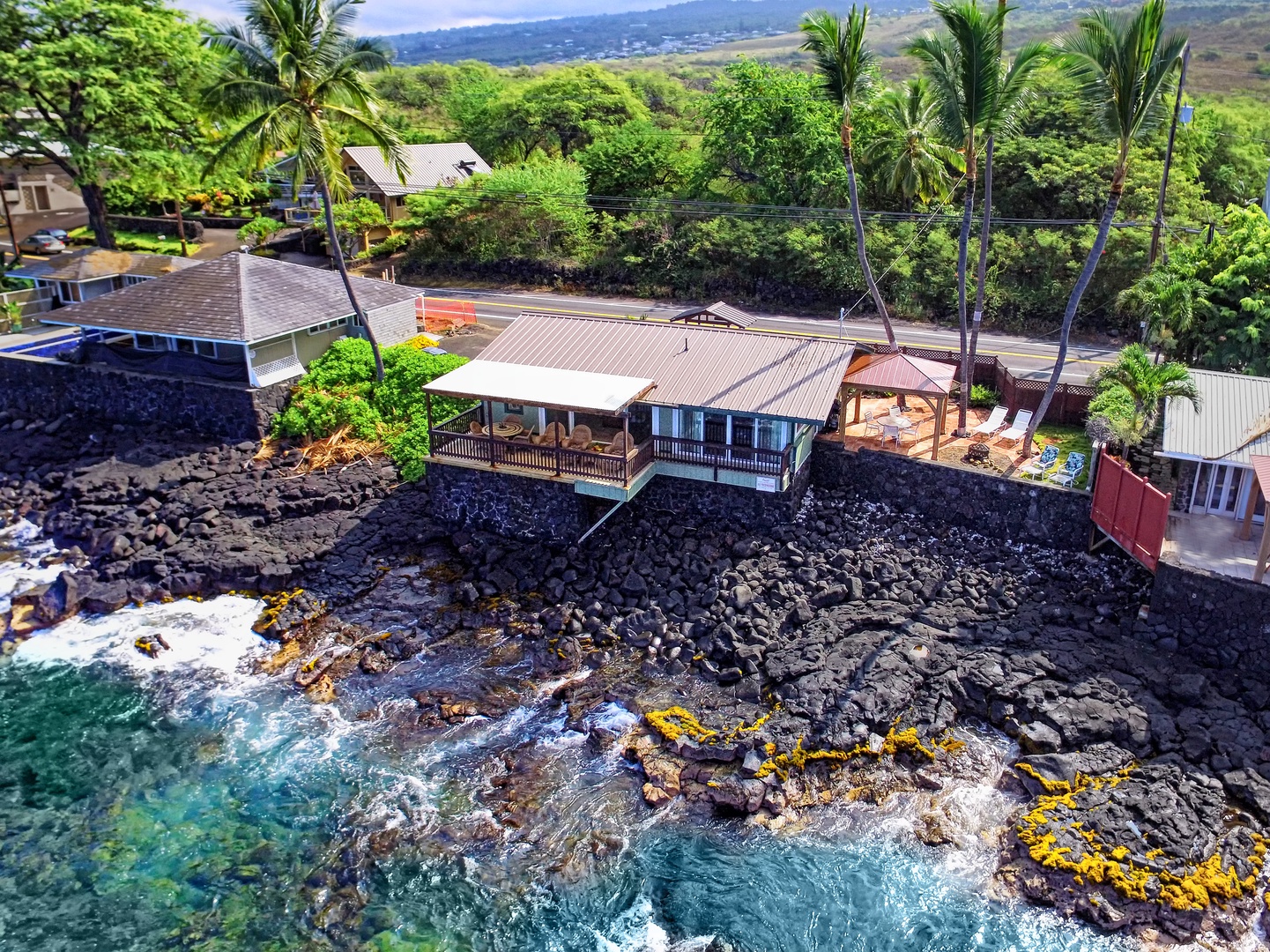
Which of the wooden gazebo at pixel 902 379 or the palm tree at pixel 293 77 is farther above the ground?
the palm tree at pixel 293 77

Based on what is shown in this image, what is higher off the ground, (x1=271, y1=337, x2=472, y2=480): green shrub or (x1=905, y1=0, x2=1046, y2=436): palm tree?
(x1=905, y1=0, x2=1046, y2=436): palm tree

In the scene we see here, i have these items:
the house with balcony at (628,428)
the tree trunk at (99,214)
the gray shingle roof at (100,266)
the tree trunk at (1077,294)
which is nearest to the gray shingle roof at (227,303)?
the gray shingle roof at (100,266)

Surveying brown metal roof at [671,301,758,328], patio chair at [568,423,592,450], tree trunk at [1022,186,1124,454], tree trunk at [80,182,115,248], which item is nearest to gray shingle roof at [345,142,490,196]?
tree trunk at [80,182,115,248]

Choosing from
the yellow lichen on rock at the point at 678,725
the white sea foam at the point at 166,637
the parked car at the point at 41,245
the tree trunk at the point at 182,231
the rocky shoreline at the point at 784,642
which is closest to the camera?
the rocky shoreline at the point at 784,642

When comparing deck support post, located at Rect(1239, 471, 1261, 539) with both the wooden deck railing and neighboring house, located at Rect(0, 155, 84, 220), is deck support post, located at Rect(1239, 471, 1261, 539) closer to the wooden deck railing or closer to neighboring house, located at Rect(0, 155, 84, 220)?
Result: the wooden deck railing

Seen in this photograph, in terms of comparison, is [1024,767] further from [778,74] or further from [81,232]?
[81,232]

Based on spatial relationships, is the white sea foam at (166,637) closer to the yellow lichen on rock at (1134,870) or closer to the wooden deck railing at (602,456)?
the wooden deck railing at (602,456)

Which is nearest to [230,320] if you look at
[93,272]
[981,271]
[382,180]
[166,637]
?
[166,637]
